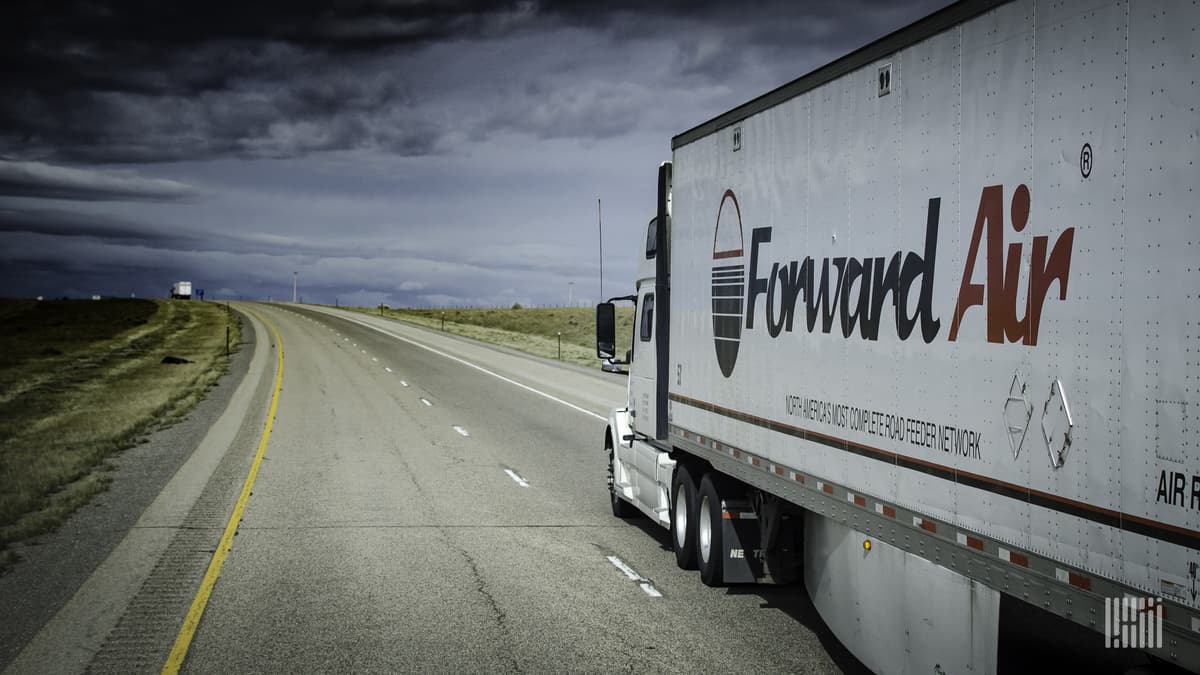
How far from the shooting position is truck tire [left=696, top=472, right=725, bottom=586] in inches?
359

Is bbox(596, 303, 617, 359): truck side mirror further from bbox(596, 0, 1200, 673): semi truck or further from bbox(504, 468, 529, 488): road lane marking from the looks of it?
bbox(504, 468, 529, 488): road lane marking

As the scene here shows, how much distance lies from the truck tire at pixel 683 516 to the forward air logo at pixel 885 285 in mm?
1585

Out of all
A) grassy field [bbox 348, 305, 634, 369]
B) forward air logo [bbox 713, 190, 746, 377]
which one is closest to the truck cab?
forward air logo [bbox 713, 190, 746, 377]

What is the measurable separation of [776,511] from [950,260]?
353 centimetres

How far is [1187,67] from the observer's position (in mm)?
3848

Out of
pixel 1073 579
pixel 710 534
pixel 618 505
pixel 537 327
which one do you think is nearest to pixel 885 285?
pixel 1073 579

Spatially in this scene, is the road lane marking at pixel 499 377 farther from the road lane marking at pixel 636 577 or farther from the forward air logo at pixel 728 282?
the forward air logo at pixel 728 282

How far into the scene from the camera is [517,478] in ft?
54.0

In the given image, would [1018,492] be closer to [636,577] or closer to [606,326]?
[636,577]

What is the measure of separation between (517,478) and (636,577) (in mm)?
6676

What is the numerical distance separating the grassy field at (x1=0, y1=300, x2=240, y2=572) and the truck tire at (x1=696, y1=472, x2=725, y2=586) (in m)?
7.19

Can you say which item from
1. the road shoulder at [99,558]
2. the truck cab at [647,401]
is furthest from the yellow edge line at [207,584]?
the truck cab at [647,401]

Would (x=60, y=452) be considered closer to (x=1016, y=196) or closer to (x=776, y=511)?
(x=776, y=511)

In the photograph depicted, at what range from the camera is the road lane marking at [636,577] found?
30.9ft
